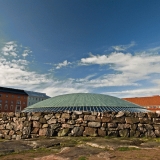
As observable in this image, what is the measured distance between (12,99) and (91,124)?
321 feet

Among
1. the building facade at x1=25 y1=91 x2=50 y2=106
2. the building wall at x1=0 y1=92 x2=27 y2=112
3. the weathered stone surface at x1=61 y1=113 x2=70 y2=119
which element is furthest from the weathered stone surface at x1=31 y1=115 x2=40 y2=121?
the building facade at x1=25 y1=91 x2=50 y2=106

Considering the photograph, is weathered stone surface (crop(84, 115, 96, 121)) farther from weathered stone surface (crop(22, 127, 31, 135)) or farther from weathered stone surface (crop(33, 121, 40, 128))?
weathered stone surface (crop(22, 127, 31, 135))

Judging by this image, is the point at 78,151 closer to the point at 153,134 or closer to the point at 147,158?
the point at 147,158

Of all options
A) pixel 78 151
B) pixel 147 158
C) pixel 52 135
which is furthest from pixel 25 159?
pixel 52 135

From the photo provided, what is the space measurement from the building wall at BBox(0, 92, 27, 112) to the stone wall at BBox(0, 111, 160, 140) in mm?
93129

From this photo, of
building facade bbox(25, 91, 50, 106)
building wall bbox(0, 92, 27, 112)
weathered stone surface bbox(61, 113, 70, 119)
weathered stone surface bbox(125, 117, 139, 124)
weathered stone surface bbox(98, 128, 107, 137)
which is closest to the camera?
weathered stone surface bbox(98, 128, 107, 137)

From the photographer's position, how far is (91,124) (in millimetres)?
8438

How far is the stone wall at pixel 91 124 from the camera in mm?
8320

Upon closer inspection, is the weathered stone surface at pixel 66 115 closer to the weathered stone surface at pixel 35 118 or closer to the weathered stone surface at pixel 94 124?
the weathered stone surface at pixel 94 124

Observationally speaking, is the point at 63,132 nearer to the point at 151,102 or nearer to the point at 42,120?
the point at 42,120

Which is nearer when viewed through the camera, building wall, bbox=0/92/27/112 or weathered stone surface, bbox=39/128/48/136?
weathered stone surface, bbox=39/128/48/136

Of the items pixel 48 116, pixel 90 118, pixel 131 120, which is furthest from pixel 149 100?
pixel 48 116

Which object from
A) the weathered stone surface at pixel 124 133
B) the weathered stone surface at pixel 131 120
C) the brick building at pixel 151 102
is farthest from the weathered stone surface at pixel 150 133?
the brick building at pixel 151 102

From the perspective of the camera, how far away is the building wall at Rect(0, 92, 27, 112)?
93.9 m
